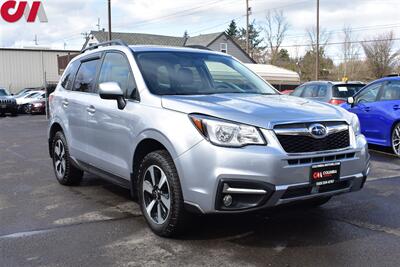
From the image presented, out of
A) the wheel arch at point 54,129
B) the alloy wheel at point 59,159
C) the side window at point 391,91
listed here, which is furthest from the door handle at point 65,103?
the side window at point 391,91

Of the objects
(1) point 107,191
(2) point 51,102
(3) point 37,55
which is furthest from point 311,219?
(3) point 37,55

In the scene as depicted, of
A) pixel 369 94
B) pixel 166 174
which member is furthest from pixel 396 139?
pixel 166 174

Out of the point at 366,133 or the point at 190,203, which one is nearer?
the point at 190,203

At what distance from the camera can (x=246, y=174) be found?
3.78 meters

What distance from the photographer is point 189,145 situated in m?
3.96

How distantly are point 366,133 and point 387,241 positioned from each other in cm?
586

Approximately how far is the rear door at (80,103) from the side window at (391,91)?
598 cm

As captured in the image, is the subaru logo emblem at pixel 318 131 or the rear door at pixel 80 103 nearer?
the subaru logo emblem at pixel 318 131

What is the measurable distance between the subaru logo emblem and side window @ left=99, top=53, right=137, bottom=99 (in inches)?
72.0

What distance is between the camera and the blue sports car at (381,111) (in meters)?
9.12

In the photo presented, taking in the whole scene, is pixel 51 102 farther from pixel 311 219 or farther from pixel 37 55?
pixel 37 55

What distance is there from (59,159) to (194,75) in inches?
111

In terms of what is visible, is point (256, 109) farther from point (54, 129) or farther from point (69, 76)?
point (54, 129)

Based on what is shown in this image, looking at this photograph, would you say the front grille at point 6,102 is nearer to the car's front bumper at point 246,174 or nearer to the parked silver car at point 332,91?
the parked silver car at point 332,91
